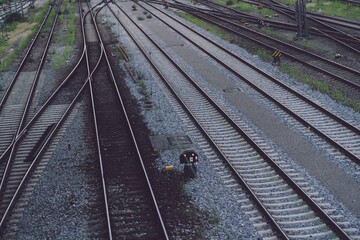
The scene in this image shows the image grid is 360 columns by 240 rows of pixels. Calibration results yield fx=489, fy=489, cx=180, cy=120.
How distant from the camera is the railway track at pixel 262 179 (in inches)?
419

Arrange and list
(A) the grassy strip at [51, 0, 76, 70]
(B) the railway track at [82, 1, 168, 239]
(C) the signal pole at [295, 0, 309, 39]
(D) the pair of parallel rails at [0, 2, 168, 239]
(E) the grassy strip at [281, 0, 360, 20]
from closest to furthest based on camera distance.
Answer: (B) the railway track at [82, 1, 168, 239] → (D) the pair of parallel rails at [0, 2, 168, 239] → (A) the grassy strip at [51, 0, 76, 70] → (C) the signal pole at [295, 0, 309, 39] → (E) the grassy strip at [281, 0, 360, 20]

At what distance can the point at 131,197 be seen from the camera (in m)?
12.2

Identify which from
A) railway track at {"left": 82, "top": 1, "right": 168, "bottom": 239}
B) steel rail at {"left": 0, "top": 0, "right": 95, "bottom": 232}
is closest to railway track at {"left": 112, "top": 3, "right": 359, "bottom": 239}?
railway track at {"left": 82, "top": 1, "right": 168, "bottom": 239}

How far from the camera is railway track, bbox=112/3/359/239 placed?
10648 millimetres

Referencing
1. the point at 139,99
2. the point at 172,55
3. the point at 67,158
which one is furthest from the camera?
the point at 172,55

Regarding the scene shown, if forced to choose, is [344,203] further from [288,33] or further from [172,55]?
[288,33]

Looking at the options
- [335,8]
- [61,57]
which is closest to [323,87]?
[61,57]

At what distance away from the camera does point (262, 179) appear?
1288 centimetres

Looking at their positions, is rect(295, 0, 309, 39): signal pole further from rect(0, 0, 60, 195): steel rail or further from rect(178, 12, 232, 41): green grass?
rect(0, 0, 60, 195): steel rail

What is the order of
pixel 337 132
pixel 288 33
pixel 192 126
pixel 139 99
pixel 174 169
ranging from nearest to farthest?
pixel 174 169 → pixel 337 132 → pixel 192 126 → pixel 139 99 → pixel 288 33

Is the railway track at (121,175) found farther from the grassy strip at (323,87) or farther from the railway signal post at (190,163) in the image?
the grassy strip at (323,87)

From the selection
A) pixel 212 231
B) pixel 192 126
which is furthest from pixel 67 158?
pixel 212 231

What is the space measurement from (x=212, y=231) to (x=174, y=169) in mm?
3207

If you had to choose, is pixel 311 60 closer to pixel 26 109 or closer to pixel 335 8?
pixel 26 109
